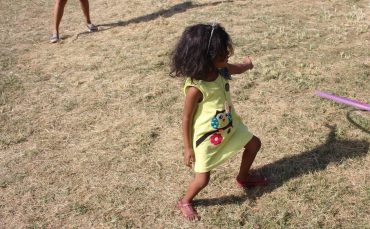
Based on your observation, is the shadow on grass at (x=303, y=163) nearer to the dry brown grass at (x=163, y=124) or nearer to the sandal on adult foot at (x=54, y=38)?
the dry brown grass at (x=163, y=124)

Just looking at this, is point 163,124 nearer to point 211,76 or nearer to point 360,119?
point 211,76

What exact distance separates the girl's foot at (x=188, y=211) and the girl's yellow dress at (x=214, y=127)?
1.28 feet

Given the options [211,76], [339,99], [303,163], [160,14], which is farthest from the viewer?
[160,14]

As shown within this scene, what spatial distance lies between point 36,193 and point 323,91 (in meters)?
2.97

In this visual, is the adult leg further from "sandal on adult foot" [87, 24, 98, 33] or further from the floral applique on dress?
the floral applique on dress

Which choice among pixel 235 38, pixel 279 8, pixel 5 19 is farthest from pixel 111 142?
pixel 5 19

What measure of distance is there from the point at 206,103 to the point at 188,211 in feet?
2.79

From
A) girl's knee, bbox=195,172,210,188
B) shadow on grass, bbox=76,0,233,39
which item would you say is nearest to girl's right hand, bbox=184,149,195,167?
girl's knee, bbox=195,172,210,188

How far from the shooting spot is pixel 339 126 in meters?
3.86

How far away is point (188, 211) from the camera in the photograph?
3014 mm

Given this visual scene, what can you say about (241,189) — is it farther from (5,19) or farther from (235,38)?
(5,19)

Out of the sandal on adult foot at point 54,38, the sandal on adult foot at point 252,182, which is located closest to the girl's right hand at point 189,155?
the sandal on adult foot at point 252,182

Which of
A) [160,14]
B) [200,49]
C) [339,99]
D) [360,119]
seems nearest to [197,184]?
[200,49]

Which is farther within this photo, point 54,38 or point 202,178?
point 54,38
